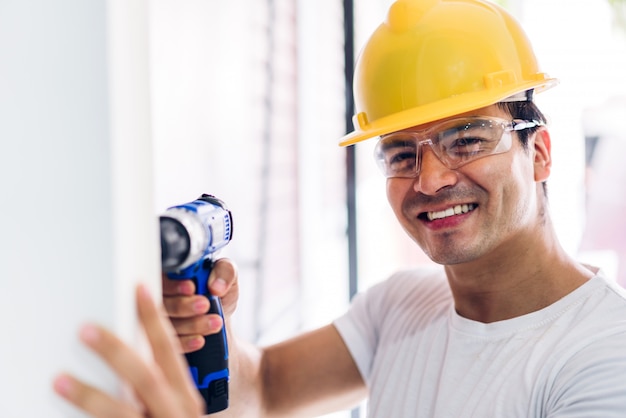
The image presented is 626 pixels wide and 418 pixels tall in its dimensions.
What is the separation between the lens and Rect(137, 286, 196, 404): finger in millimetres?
652

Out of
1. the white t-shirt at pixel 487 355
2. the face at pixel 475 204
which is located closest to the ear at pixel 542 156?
the face at pixel 475 204

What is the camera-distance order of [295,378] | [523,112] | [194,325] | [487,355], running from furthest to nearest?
[295,378] < [523,112] < [487,355] < [194,325]

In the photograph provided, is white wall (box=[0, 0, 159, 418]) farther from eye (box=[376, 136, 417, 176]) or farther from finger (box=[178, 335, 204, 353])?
eye (box=[376, 136, 417, 176])

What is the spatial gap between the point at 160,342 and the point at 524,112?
1097 mm

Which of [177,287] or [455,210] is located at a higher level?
[455,210]

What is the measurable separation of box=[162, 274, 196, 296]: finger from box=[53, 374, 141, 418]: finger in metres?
0.34

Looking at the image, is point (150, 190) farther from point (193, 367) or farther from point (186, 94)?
point (186, 94)

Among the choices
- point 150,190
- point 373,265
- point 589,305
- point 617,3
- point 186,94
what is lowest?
point 373,265

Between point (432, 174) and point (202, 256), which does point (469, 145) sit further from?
point (202, 256)

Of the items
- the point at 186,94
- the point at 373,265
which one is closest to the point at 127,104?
the point at 186,94

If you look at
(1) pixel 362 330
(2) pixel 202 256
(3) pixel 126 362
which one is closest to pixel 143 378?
(3) pixel 126 362

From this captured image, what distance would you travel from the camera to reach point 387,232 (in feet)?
14.2

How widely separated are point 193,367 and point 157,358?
0.41 m

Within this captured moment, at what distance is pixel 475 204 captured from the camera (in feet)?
4.45
